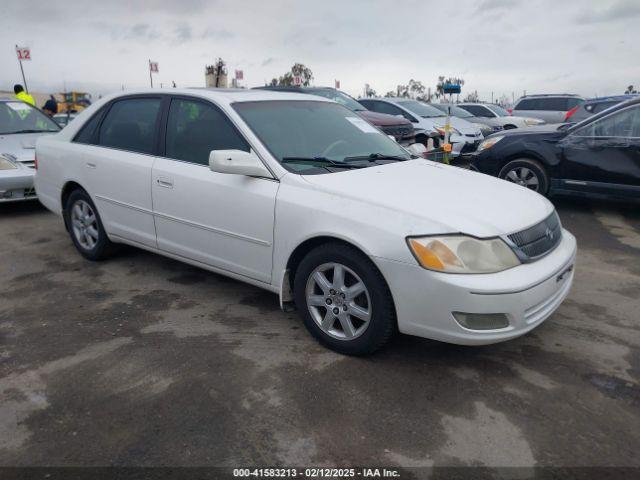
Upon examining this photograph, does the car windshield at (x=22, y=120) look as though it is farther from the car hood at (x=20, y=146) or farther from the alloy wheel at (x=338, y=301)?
the alloy wheel at (x=338, y=301)

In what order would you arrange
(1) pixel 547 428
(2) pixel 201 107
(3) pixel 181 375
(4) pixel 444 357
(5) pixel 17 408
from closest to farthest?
(1) pixel 547 428
(5) pixel 17 408
(3) pixel 181 375
(4) pixel 444 357
(2) pixel 201 107

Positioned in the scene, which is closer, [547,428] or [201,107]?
[547,428]

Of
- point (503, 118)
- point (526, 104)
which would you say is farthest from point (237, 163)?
point (526, 104)

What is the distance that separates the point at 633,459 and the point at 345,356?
60.4 inches

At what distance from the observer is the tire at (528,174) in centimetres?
704

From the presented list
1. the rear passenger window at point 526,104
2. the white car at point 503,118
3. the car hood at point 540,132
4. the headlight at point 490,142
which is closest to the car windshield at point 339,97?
the headlight at point 490,142

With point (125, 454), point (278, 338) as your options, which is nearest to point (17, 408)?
point (125, 454)

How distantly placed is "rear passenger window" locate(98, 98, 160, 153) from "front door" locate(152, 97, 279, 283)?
224mm

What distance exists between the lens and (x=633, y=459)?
230cm

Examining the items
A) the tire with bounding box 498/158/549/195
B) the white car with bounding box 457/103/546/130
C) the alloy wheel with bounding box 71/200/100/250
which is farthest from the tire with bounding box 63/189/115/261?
the white car with bounding box 457/103/546/130

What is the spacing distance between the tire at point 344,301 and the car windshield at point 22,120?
21.3ft

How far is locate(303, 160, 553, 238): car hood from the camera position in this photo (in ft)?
9.20

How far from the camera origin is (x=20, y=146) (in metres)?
7.14

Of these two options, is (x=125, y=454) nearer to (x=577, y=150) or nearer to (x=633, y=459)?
(x=633, y=459)
